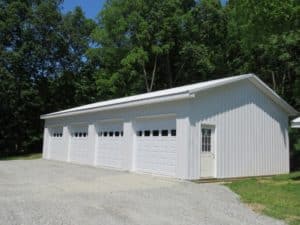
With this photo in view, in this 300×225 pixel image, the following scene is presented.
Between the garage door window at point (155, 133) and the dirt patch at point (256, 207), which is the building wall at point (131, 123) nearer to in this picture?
the garage door window at point (155, 133)

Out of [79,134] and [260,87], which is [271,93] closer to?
[260,87]

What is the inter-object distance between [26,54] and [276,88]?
2283cm

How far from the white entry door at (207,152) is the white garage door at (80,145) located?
7971 mm

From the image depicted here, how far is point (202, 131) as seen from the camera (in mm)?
14469

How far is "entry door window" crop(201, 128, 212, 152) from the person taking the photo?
47.5 feet

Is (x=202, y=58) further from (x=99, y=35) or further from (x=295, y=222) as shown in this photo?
(x=295, y=222)

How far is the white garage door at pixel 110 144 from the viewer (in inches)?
716

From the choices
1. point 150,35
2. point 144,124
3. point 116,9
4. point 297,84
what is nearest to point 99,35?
point 116,9

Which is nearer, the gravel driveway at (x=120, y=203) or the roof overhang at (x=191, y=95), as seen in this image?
the gravel driveway at (x=120, y=203)

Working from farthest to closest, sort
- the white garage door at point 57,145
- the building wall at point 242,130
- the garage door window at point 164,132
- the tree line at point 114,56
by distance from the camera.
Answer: the tree line at point 114,56 < the white garage door at point 57,145 < the garage door window at point 164,132 < the building wall at point 242,130

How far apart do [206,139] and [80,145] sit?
9749 millimetres

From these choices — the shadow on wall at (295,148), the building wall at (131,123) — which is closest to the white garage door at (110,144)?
the building wall at (131,123)

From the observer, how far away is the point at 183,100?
46.5 ft

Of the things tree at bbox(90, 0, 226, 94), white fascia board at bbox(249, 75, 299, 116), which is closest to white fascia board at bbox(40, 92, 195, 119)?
white fascia board at bbox(249, 75, 299, 116)
